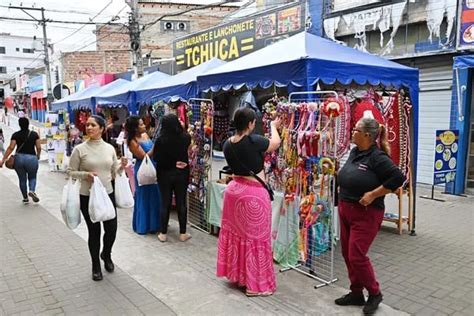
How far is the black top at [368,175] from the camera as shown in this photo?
312 cm

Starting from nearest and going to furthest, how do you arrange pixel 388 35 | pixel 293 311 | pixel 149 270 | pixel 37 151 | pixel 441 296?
pixel 293 311
pixel 441 296
pixel 149 270
pixel 37 151
pixel 388 35

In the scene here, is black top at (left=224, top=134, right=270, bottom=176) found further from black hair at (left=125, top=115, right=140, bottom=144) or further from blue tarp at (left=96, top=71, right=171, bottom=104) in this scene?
blue tarp at (left=96, top=71, right=171, bottom=104)

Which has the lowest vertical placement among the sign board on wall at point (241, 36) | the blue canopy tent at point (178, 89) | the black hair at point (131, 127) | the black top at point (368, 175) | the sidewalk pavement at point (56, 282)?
the sidewalk pavement at point (56, 282)

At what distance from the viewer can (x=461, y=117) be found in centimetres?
824

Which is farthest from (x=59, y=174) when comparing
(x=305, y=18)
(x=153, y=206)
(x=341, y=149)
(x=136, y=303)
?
(x=341, y=149)

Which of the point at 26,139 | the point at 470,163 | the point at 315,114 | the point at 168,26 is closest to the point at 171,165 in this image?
the point at 315,114

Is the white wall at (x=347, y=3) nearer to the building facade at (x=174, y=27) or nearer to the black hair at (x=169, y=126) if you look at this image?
the black hair at (x=169, y=126)

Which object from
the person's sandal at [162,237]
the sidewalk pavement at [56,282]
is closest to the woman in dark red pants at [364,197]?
the sidewalk pavement at [56,282]

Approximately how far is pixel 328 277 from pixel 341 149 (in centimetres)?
131

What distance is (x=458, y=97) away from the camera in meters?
8.24

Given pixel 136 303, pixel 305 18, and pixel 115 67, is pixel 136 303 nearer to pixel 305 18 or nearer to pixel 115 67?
pixel 305 18

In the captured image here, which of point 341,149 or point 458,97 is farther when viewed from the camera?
point 458,97

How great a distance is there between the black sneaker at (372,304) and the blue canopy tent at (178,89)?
4078 mm

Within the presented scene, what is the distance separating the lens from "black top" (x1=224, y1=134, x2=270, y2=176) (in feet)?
12.1
